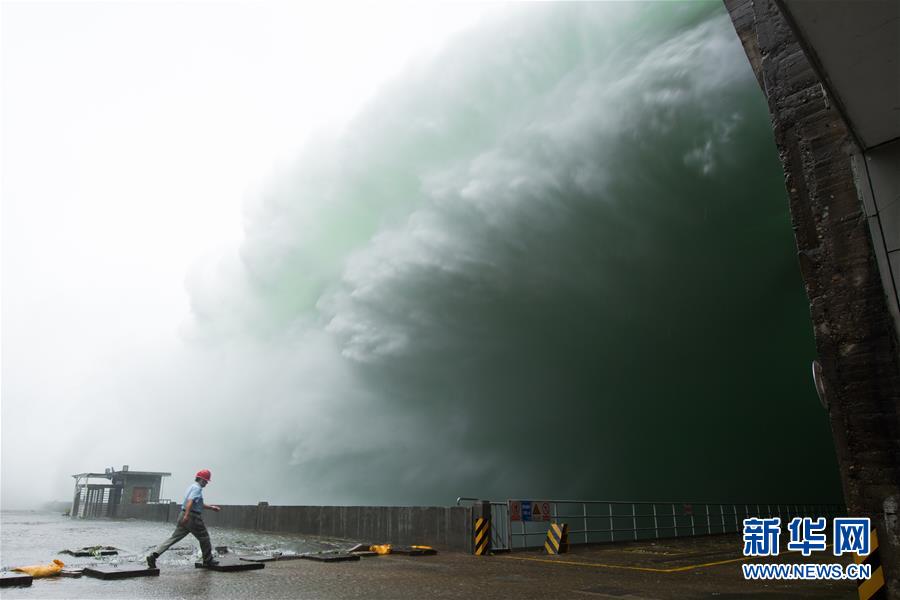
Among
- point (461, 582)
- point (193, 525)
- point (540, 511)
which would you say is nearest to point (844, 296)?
point (461, 582)

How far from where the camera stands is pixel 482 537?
45.4 feet

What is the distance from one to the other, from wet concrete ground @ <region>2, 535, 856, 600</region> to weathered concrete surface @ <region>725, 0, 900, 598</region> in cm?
278

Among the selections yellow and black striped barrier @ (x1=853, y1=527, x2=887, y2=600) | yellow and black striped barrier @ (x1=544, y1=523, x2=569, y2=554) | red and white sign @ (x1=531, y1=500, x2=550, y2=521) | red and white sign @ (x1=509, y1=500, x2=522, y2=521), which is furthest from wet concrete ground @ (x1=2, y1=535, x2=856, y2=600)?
red and white sign @ (x1=531, y1=500, x2=550, y2=521)

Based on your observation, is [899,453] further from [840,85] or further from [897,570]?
[840,85]

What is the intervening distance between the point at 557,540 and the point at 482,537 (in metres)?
1.95

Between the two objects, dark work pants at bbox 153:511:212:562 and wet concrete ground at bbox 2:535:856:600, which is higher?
dark work pants at bbox 153:511:212:562

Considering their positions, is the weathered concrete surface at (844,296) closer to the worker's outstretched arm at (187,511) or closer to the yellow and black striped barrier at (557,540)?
the yellow and black striped barrier at (557,540)

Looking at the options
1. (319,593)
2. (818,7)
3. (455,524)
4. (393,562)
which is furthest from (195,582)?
(818,7)

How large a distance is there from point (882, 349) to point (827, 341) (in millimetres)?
477

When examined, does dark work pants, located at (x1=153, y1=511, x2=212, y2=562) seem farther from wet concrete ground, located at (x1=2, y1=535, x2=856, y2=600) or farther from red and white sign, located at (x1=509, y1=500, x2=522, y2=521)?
red and white sign, located at (x1=509, y1=500, x2=522, y2=521)

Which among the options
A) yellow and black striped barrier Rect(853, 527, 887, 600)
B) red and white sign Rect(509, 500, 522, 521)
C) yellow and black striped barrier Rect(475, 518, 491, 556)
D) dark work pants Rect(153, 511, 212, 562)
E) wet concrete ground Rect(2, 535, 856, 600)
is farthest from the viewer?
red and white sign Rect(509, 500, 522, 521)

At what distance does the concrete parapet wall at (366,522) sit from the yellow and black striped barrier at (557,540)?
208 cm

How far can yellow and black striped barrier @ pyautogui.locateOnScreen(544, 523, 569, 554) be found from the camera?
45.1 feet

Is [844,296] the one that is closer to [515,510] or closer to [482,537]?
[482,537]
